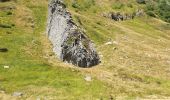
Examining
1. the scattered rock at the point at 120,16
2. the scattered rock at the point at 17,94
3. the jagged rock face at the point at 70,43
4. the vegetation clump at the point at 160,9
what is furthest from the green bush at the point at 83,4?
the scattered rock at the point at 17,94

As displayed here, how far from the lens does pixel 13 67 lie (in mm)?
79875

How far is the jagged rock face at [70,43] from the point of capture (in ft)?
269

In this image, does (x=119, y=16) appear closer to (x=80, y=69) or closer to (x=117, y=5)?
(x=117, y=5)

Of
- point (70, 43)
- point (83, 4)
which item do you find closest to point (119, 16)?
point (83, 4)

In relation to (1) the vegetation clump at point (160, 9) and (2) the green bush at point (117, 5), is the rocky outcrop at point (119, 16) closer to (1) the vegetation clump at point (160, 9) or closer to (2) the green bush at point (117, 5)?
(2) the green bush at point (117, 5)

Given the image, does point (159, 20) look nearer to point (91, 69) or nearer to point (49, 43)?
point (49, 43)

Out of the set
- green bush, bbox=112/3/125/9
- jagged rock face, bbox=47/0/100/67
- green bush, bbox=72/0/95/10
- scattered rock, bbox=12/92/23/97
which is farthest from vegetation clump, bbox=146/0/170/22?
scattered rock, bbox=12/92/23/97

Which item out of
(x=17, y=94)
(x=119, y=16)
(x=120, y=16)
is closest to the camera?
(x=17, y=94)

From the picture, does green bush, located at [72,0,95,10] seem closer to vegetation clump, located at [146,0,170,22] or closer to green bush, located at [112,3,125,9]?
green bush, located at [112,3,125,9]

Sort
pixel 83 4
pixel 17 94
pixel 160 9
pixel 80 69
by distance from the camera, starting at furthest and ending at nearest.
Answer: pixel 160 9, pixel 83 4, pixel 80 69, pixel 17 94

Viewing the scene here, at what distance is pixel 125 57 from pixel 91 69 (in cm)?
1312

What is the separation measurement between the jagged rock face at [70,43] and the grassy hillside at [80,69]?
187cm

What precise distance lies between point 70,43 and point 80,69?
7.24m

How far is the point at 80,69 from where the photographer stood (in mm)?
79125
